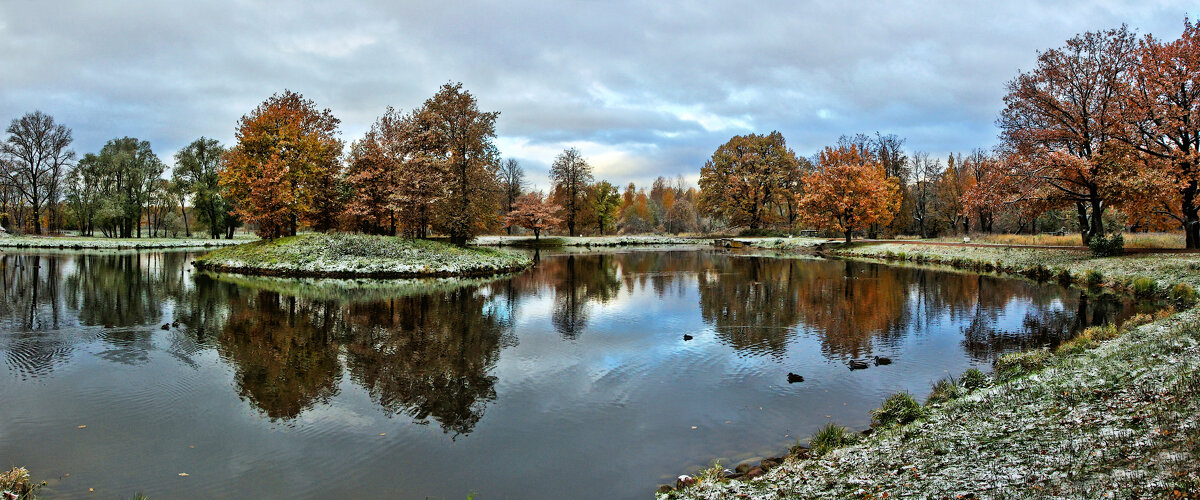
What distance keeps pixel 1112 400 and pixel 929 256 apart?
33395 millimetres

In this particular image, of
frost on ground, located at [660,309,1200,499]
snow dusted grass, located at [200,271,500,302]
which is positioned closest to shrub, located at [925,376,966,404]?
frost on ground, located at [660,309,1200,499]

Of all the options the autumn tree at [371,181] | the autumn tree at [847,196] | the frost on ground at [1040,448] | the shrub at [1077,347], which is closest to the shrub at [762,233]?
the autumn tree at [847,196]

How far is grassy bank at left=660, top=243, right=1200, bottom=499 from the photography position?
432cm

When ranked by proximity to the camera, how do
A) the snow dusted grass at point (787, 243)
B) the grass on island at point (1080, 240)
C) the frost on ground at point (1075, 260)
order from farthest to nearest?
the snow dusted grass at point (787, 243) < the grass on island at point (1080, 240) < the frost on ground at point (1075, 260)

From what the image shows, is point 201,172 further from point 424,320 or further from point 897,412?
point 897,412

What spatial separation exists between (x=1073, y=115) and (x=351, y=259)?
121 ft

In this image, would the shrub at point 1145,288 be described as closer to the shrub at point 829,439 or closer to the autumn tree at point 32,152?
the shrub at point 829,439

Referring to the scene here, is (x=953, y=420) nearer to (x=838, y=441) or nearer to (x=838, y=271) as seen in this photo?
(x=838, y=441)

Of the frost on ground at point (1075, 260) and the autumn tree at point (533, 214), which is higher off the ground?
the autumn tree at point (533, 214)

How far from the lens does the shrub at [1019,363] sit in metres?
8.76

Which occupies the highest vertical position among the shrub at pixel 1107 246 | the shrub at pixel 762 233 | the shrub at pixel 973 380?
the shrub at pixel 762 233

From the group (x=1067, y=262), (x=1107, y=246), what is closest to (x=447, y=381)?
(x=1067, y=262)

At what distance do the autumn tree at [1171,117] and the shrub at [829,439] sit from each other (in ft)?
78.0

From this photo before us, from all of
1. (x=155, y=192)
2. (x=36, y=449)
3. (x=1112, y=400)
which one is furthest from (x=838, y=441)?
(x=155, y=192)
